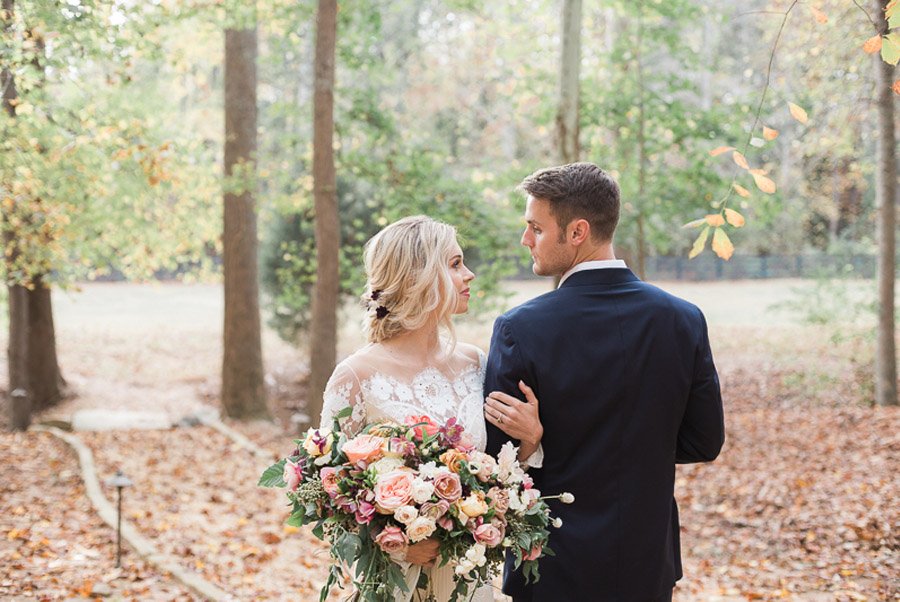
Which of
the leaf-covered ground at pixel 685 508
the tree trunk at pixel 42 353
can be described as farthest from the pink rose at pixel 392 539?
the tree trunk at pixel 42 353

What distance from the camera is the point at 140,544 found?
6.73 m

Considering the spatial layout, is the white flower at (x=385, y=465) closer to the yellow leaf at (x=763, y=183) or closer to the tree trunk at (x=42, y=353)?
the yellow leaf at (x=763, y=183)

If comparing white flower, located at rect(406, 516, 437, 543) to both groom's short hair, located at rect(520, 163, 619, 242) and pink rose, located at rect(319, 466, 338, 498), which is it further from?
groom's short hair, located at rect(520, 163, 619, 242)

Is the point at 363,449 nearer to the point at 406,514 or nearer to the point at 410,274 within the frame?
the point at 406,514

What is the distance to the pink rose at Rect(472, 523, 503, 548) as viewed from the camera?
2607 millimetres

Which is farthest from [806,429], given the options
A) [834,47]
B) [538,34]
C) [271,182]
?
[271,182]

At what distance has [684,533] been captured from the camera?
8.13 metres

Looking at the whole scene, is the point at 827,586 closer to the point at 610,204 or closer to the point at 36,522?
the point at 610,204

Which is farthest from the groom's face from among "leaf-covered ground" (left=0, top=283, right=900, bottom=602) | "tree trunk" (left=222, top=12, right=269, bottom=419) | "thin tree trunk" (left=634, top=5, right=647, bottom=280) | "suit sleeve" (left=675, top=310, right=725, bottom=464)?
"tree trunk" (left=222, top=12, right=269, bottom=419)

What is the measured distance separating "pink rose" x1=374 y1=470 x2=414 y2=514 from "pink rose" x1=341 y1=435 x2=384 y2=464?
0.33ft

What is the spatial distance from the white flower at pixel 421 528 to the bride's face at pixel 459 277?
0.93 metres

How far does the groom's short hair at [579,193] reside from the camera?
2807 millimetres

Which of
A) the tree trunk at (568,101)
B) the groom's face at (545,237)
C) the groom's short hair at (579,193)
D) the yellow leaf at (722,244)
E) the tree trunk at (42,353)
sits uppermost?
the tree trunk at (568,101)

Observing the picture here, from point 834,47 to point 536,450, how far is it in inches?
417
